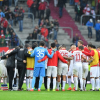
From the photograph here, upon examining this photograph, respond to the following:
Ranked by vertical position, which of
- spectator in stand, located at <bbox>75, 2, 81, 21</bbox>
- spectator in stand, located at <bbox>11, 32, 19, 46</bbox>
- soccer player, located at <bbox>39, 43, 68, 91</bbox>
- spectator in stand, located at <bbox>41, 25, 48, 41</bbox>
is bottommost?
soccer player, located at <bbox>39, 43, 68, 91</bbox>

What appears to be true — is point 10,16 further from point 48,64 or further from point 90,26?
point 48,64

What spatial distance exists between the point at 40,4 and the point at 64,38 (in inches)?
166

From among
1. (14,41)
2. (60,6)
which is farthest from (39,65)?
(60,6)

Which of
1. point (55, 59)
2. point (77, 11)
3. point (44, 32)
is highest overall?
point (77, 11)

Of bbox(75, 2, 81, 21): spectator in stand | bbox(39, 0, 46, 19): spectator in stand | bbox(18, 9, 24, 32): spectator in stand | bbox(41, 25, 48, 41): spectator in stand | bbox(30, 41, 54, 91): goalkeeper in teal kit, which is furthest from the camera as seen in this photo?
bbox(75, 2, 81, 21): spectator in stand

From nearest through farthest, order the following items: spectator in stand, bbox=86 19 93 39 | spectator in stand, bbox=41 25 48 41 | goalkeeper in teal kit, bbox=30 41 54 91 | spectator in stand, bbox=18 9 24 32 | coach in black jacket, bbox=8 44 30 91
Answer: goalkeeper in teal kit, bbox=30 41 54 91, coach in black jacket, bbox=8 44 30 91, spectator in stand, bbox=41 25 48 41, spectator in stand, bbox=18 9 24 32, spectator in stand, bbox=86 19 93 39

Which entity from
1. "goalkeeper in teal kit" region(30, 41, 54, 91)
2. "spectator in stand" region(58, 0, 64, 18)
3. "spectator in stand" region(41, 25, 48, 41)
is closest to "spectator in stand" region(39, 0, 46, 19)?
"spectator in stand" region(58, 0, 64, 18)

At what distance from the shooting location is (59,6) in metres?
35.7

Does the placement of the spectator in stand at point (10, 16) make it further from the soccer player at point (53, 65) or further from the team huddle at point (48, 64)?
the soccer player at point (53, 65)

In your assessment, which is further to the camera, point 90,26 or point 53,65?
point 90,26

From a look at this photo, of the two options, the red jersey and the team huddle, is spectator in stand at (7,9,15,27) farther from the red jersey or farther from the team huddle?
the red jersey

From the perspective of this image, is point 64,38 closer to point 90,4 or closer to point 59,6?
point 59,6

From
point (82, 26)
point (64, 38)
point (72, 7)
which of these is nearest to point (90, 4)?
point (72, 7)

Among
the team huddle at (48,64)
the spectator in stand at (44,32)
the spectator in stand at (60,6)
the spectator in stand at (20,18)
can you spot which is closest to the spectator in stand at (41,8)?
the spectator in stand at (60,6)
